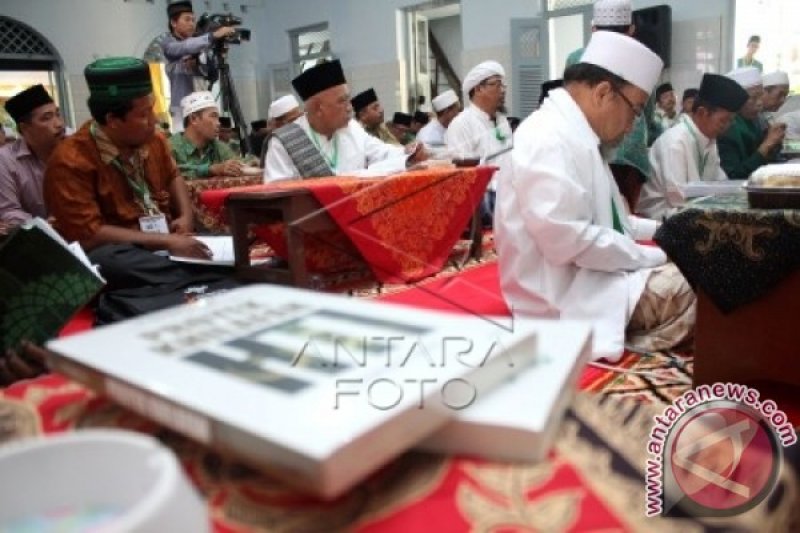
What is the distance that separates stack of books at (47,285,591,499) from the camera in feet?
1.36

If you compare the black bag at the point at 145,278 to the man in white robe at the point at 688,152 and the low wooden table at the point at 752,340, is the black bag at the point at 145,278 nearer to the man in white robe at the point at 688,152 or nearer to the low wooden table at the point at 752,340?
the low wooden table at the point at 752,340

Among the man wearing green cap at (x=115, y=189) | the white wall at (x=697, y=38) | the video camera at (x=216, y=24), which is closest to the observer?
the man wearing green cap at (x=115, y=189)

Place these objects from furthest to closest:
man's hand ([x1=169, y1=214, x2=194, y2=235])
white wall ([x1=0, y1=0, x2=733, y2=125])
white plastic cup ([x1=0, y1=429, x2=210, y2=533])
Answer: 1. white wall ([x1=0, y1=0, x2=733, y2=125])
2. man's hand ([x1=169, y1=214, x2=194, y2=235])
3. white plastic cup ([x1=0, y1=429, x2=210, y2=533])

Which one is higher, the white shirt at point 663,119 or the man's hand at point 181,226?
the white shirt at point 663,119

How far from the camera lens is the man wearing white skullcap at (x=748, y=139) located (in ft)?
13.2

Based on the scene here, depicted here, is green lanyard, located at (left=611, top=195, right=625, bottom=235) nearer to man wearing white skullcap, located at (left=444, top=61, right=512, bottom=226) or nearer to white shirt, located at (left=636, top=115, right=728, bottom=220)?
white shirt, located at (left=636, top=115, right=728, bottom=220)

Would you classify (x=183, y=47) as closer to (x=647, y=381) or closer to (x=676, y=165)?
(x=676, y=165)

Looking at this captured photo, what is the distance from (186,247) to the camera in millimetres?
2379

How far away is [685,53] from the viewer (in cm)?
709

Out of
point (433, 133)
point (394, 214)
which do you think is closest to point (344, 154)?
point (394, 214)

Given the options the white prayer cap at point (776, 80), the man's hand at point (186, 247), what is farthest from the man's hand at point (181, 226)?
the white prayer cap at point (776, 80)

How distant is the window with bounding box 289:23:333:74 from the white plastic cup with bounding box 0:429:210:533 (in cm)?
1055

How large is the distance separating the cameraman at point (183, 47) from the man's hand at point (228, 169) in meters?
1.21

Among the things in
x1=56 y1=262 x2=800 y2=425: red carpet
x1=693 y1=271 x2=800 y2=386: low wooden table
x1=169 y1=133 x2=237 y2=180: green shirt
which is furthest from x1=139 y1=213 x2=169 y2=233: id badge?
x1=693 y1=271 x2=800 y2=386: low wooden table
